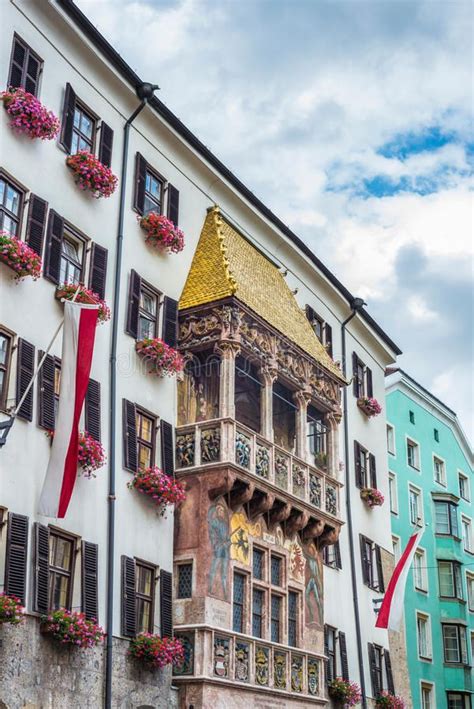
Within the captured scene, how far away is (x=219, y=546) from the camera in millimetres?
25828

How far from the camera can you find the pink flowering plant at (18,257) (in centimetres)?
2161

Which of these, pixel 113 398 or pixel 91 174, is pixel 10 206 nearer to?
pixel 91 174

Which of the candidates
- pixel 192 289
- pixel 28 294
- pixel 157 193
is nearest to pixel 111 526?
pixel 28 294

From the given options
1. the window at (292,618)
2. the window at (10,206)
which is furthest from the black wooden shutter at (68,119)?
the window at (292,618)

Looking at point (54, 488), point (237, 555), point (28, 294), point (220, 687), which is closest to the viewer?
point (54, 488)

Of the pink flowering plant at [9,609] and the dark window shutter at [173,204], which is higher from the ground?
the dark window shutter at [173,204]

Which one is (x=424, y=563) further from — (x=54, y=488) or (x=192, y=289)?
(x=54, y=488)

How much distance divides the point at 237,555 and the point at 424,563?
2142cm

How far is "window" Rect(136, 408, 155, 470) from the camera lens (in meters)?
25.5

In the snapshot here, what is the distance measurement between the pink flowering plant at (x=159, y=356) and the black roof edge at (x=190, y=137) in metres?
6.57

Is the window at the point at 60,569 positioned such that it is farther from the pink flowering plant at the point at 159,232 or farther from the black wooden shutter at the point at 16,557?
the pink flowering plant at the point at 159,232

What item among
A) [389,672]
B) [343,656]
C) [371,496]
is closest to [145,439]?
[343,656]

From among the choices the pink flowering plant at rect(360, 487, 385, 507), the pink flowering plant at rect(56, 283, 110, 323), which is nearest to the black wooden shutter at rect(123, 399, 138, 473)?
the pink flowering plant at rect(56, 283, 110, 323)

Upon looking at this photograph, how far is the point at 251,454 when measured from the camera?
26.8m
